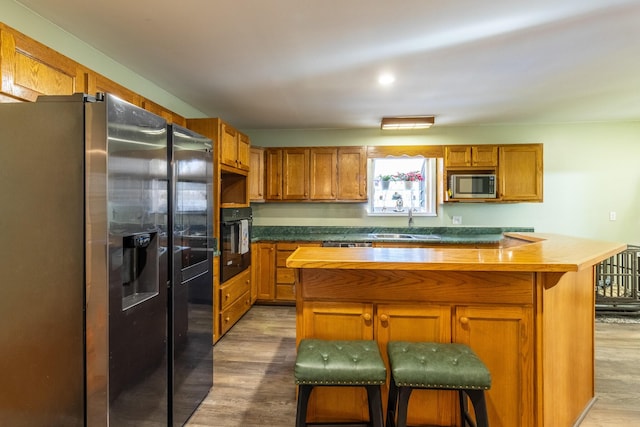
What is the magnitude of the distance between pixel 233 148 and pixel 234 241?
103 centimetres

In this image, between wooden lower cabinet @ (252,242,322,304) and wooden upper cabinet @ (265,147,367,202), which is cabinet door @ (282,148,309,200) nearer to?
wooden upper cabinet @ (265,147,367,202)

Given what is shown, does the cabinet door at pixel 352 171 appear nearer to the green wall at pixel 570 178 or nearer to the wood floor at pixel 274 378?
the green wall at pixel 570 178

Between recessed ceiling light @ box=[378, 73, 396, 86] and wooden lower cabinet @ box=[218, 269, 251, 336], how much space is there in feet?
8.20

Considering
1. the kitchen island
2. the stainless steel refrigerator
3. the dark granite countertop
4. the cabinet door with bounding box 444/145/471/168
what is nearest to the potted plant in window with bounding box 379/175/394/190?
the dark granite countertop

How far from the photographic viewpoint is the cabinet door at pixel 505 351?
1611 mm

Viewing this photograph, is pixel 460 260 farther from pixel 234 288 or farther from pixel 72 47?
pixel 72 47

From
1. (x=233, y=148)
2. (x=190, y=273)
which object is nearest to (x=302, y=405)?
(x=190, y=273)

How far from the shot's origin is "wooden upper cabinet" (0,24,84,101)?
1443mm

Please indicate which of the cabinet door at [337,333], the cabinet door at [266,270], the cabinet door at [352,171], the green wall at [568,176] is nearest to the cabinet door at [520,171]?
the green wall at [568,176]

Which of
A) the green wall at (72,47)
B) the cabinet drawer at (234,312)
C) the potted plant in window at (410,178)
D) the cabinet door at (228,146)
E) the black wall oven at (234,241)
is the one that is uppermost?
the green wall at (72,47)

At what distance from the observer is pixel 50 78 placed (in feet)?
5.49

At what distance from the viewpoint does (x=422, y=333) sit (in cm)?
168

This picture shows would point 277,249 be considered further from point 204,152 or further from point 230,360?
point 204,152

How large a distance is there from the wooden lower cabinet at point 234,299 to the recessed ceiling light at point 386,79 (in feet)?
8.20
